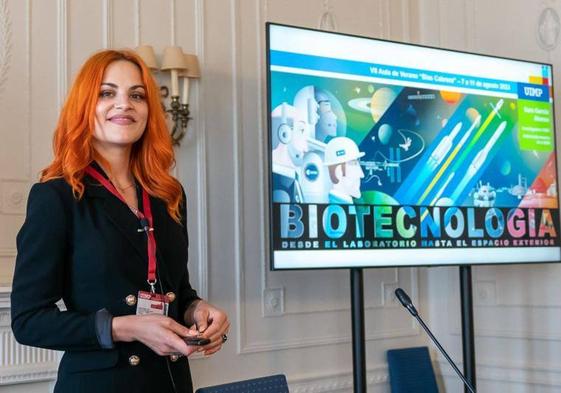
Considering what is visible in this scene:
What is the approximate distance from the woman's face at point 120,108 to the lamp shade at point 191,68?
1.13 m

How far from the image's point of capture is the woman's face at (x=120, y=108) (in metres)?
1.82

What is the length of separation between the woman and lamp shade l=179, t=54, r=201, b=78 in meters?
1.12

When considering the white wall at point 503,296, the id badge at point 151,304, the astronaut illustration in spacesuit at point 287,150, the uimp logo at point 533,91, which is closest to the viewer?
the id badge at point 151,304

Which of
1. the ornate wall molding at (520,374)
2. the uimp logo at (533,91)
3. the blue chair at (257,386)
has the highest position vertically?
the uimp logo at (533,91)

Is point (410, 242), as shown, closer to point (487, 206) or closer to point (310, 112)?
point (487, 206)

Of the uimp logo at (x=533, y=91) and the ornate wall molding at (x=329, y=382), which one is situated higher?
the uimp logo at (x=533, y=91)

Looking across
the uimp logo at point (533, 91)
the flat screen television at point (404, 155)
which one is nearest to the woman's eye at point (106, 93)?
the flat screen television at point (404, 155)

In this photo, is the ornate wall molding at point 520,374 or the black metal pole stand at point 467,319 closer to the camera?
the black metal pole stand at point 467,319

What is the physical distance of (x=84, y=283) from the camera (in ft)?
5.57

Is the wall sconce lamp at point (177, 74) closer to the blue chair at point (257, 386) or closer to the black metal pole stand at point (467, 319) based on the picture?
the blue chair at point (257, 386)

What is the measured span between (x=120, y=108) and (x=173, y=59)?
1.19 metres

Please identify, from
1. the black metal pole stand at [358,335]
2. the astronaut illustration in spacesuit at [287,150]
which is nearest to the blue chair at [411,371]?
the black metal pole stand at [358,335]

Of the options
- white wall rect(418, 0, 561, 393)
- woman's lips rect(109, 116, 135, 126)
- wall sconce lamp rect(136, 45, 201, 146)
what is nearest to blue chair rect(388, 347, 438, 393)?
white wall rect(418, 0, 561, 393)

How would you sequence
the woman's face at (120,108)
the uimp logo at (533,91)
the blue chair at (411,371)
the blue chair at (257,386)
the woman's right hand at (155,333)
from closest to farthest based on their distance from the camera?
1. the woman's right hand at (155,333)
2. the woman's face at (120,108)
3. the blue chair at (257,386)
4. the uimp logo at (533,91)
5. the blue chair at (411,371)
